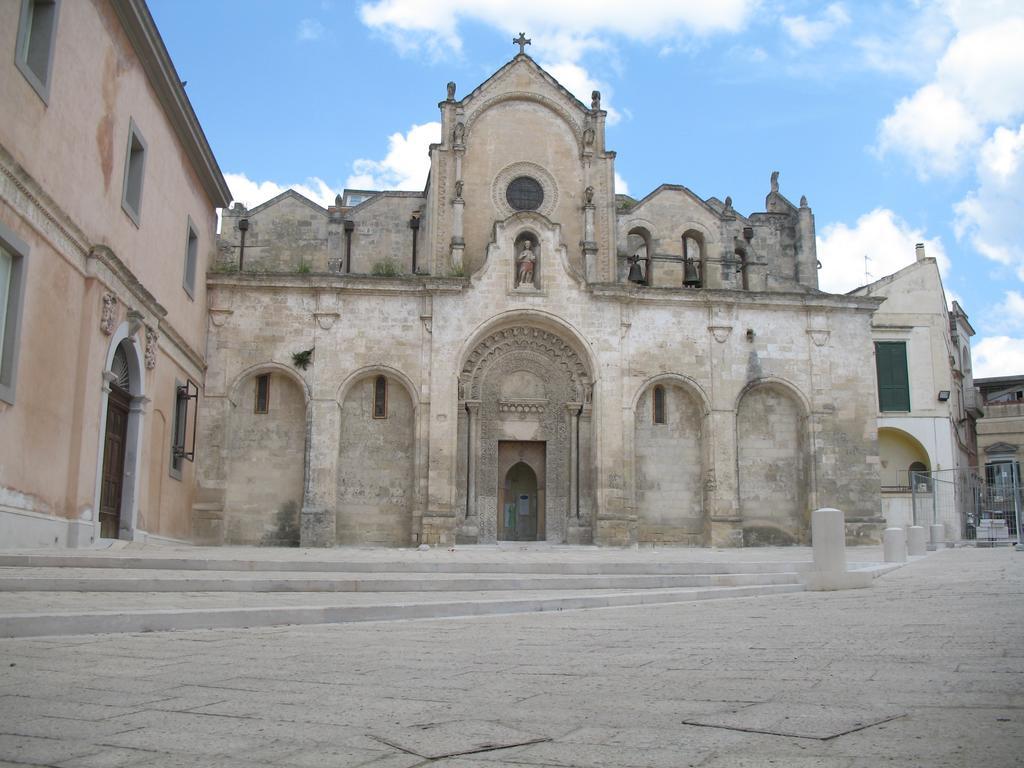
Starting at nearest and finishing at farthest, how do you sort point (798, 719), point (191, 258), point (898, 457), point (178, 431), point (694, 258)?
point (798, 719) < point (178, 431) < point (191, 258) < point (694, 258) < point (898, 457)

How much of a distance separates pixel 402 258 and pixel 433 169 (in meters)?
2.70

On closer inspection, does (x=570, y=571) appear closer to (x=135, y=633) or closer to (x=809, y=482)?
(x=135, y=633)

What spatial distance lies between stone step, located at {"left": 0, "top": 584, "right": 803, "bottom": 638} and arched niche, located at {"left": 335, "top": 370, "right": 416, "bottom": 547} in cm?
1358

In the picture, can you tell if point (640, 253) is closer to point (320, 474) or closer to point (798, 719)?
point (320, 474)

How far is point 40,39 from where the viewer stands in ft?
48.4

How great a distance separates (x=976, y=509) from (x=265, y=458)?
60.0ft

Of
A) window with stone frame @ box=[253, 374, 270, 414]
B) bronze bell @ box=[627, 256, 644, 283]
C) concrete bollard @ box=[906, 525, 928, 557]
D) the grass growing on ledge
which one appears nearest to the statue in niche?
the grass growing on ledge

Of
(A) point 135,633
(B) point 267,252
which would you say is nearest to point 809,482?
(B) point 267,252

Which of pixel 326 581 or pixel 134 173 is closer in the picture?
pixel 326 581

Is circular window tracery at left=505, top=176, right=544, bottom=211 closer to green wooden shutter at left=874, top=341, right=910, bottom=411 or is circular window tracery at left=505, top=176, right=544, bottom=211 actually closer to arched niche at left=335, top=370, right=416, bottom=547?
arched niche at left=335, top=370, right=416, bottom=547

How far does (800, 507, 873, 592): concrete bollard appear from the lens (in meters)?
13.3

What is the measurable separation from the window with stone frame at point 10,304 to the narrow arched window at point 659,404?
1639 cm

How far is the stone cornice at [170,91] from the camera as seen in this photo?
17984mm

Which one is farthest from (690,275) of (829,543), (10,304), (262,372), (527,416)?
(10,304)
